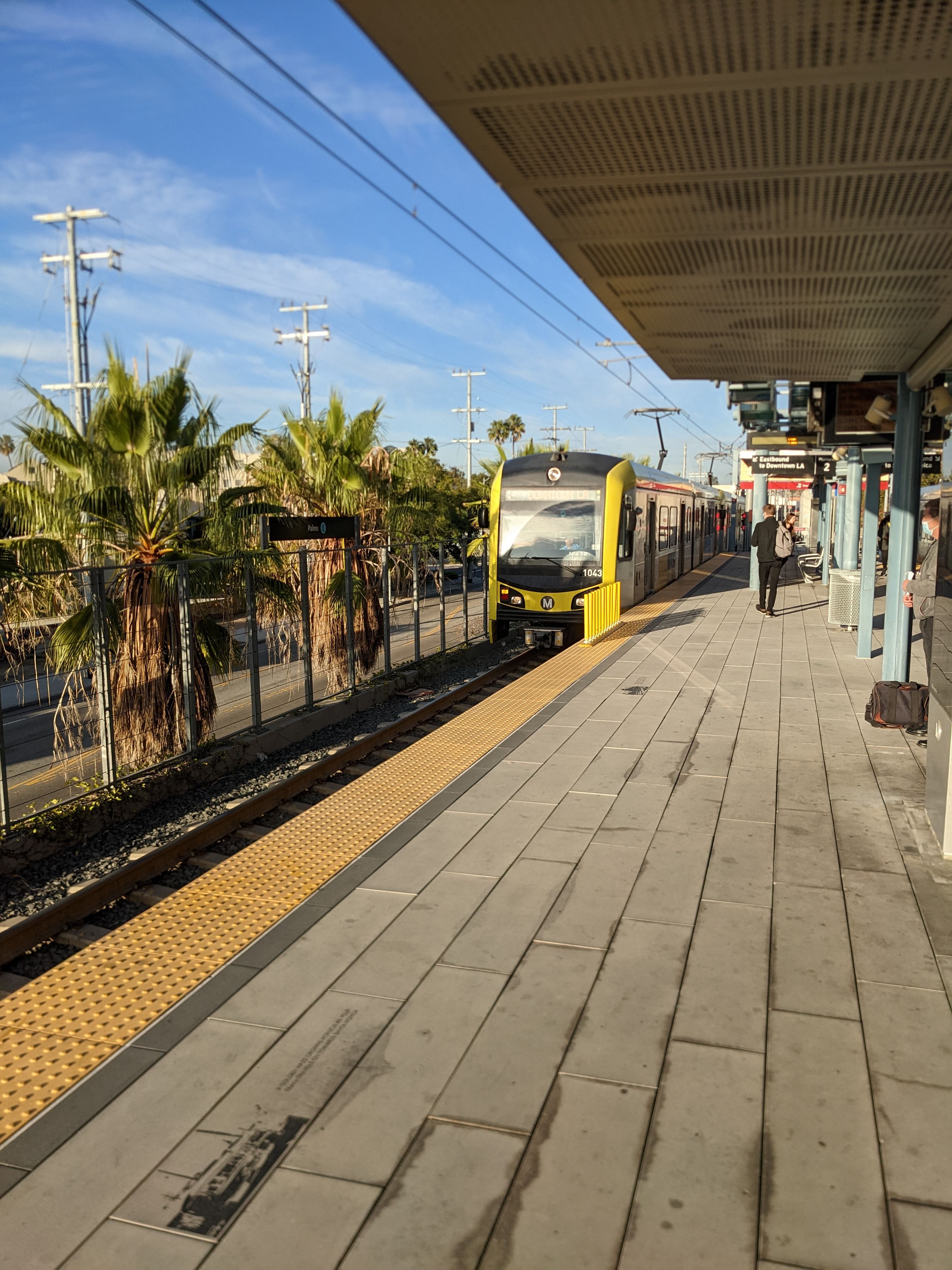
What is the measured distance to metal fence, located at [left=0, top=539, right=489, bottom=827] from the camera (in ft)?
24.4

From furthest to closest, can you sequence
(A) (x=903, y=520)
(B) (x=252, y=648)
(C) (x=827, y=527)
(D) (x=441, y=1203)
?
(C) (x=827, y=527) < (B) (x=252, y=648) < (A) (x=903, y=520) < (D) (x=441, y=1203)

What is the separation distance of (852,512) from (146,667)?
41.2 feet

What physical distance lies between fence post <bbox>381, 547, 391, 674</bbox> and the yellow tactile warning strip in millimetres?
5438

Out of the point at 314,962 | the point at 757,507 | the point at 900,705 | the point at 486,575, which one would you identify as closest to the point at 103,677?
the point at 314,962

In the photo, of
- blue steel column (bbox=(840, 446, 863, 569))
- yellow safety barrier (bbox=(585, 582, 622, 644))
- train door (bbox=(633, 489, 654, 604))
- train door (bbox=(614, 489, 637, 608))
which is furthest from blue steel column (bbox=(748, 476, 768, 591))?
yellow safety barrier (bbox=(585, 582, 622, 644))

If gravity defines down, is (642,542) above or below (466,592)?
above

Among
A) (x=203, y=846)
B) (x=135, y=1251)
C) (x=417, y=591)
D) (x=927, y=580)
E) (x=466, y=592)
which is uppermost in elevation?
(x=927, y=580)

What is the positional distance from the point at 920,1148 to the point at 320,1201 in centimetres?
172

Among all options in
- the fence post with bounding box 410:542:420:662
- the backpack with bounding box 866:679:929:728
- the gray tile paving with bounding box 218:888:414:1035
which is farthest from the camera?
the fence post with bounding box 410:542:420:662

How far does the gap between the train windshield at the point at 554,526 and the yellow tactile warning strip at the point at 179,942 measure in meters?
8.01

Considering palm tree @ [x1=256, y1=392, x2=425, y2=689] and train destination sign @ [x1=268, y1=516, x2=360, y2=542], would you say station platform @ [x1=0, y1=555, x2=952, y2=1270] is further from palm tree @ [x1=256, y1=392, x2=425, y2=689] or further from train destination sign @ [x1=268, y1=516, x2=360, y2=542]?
palm tree @ [x1=256, y1=392, x2=425, y2=689]

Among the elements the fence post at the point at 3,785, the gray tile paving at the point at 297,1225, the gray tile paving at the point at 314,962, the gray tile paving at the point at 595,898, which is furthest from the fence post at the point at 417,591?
the gray tile paving at the point at 297,1225

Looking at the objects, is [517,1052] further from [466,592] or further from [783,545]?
[783,545]

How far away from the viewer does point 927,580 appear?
7.30m
